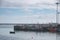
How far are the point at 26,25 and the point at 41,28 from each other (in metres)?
3.70

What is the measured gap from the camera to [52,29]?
3275 cm

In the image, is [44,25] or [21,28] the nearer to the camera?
[44,25]

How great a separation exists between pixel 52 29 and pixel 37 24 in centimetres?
340

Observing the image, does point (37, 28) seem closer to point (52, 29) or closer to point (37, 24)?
point (37, 24)

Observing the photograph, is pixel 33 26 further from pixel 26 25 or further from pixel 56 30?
pixel 56 30

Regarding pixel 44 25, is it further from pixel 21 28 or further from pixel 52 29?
pixel 21 28

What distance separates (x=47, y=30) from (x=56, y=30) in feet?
8.15

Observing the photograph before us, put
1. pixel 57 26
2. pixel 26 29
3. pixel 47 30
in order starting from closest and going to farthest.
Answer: pixel 57 26, pixel 47 30, pixel 26 29

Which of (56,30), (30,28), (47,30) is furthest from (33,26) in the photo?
(56,30)

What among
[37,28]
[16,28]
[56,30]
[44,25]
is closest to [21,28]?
[16,28]

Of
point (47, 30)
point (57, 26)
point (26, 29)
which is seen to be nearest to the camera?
point (57, 26)

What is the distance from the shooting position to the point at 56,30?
31547 millimetres

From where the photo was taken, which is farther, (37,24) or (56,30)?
(37,24)

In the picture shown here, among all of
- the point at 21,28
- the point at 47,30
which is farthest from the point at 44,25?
the point at 21,28
